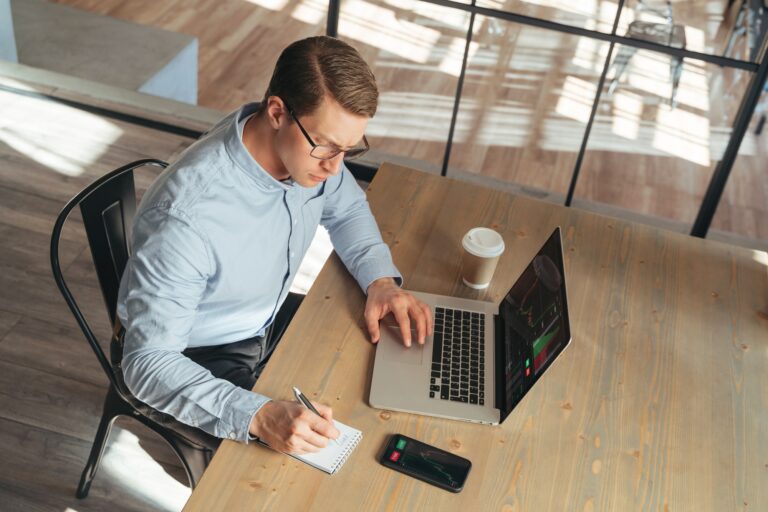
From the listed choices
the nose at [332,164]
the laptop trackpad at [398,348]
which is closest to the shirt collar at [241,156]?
the nose at [332,164]

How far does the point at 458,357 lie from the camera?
1.52 meters

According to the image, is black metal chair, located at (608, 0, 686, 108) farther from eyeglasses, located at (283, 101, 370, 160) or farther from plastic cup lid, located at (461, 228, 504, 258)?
eyeglasses, located at (283, 101, 370, 160)

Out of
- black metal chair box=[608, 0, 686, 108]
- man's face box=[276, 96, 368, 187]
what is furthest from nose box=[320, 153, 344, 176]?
black metal chair box=[608, 0, 686, 108]

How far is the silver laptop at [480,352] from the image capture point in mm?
1371

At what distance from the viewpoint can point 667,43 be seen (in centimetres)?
239

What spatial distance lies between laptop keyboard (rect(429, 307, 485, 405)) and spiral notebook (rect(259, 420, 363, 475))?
0.58 ft

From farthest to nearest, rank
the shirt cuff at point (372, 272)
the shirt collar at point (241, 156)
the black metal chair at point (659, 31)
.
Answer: the black metal chair at point (659, 31)
the shirt cuff at point (372, 272)
the shirt collar at point (241, 156)

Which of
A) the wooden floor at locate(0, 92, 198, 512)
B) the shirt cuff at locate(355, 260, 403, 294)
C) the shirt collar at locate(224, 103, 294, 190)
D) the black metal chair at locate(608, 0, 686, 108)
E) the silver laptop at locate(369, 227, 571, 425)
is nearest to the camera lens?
the silver laptop at locate(369, 227, 571, 425)

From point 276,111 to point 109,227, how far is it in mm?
490

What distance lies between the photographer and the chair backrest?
1.61 meters

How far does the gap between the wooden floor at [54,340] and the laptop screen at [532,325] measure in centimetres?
99

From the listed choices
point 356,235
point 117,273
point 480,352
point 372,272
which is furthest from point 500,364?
point 117,273

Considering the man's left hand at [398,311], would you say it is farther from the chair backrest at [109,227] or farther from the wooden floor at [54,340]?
the wooden floor at [54,340]

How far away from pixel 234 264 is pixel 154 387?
0.93 ft
